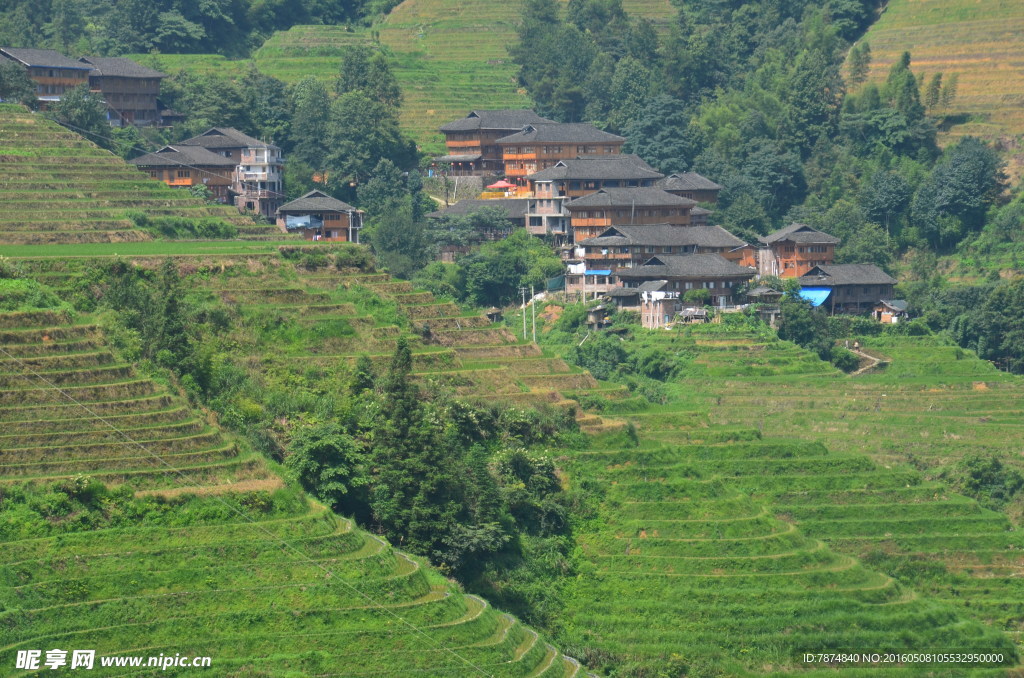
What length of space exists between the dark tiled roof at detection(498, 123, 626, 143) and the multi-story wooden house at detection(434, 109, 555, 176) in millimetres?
1410

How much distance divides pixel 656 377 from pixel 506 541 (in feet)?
79.5

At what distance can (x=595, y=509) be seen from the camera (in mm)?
53562

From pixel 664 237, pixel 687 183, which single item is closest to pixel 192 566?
pixel 664 237

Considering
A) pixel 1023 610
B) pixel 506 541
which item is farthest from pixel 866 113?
pixel 506 541

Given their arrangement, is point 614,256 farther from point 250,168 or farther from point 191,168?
point 191,168

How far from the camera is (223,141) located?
8294cm

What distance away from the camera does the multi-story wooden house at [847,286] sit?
81250 mm

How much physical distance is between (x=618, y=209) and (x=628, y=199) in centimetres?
57

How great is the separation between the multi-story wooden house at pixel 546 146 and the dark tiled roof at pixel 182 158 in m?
14.2

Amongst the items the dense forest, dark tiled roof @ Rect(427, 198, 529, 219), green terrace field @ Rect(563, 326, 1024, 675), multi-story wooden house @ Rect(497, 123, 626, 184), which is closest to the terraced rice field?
green terrace field @ Rect(563, 326, 1024, 675)

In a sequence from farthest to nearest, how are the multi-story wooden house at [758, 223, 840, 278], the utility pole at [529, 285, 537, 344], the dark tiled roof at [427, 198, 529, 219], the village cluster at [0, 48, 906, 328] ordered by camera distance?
1. the dark tiled roof at [427, 198, 529, 219]
2. the multi-story wooden house at [758, 223, 840, 278]
3. the village cluster at [0, 48, 906, 328]
4. the utility pole at [529, 285, 537, 344]

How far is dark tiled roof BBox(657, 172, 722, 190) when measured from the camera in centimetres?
8806

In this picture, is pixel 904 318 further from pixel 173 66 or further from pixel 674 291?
pixel 173 66

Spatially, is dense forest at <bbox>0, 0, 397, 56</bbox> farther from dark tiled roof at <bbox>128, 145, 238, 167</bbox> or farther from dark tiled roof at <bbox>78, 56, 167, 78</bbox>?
dark tiled roof at <bbox>128, 145, 238, 167</bbox>
